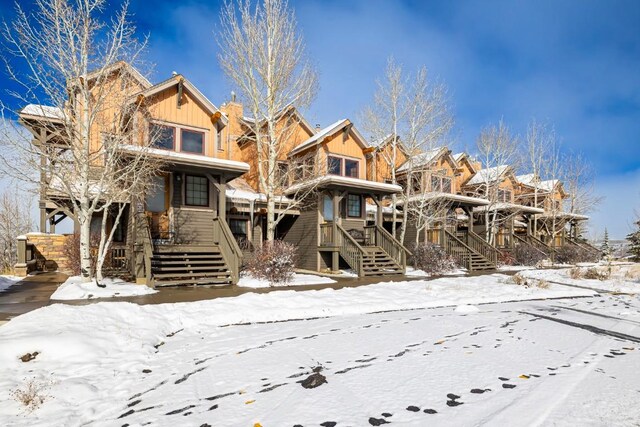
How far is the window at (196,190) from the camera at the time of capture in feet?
44.9

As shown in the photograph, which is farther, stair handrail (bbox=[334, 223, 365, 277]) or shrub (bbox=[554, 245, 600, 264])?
shrub (bbox=[554, 245, 600, 264])

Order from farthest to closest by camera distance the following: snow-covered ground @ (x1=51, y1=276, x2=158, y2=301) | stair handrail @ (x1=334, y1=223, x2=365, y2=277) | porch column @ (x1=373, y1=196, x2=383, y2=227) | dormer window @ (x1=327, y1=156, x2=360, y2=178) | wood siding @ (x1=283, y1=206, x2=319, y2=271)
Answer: dormer window @ (x1=327, y1=156, x2=360, y2=178) → porch column @ (x1=373, y1=196, x2=383, y2=227) → wood siding @ (x1=283, y1=206, x2=319, y2=271) → stair handrail @ (x1=334, y1=223, x2=365, y2=277) → snow-covered ground @ (x1=51, y1=276, x2=158, y2=301)

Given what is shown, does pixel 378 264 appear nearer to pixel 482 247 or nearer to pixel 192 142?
pixel 482 247

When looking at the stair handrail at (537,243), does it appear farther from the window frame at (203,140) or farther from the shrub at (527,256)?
the window frame at (203,140)

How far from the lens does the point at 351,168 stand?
1972cm

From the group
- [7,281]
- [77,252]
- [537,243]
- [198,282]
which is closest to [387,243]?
[198,282]

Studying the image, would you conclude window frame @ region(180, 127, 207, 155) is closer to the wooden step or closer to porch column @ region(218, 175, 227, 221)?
porch column @ region(218, 175, 227, 221)

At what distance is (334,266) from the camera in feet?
49.0

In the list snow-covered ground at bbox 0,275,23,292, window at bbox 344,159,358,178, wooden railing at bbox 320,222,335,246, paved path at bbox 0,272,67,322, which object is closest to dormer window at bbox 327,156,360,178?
window at bbox 344,159,358,178

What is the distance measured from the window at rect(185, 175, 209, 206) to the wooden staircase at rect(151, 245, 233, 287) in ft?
7.30

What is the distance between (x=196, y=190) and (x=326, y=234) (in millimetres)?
5804

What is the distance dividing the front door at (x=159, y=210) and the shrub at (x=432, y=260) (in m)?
10.9

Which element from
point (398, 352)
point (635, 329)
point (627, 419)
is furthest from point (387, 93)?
point (627, 419)

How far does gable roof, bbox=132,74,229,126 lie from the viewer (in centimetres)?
1373
